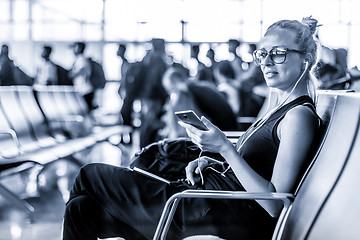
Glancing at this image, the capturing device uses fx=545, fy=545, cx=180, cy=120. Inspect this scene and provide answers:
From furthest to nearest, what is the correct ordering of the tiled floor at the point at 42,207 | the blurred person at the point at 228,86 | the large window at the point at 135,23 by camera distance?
the large window at the point at 135,23 → the blurred person at the point at 228,86 → the tiled floor at the point at 42,207

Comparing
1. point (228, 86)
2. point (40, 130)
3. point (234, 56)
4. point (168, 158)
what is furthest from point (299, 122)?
point (234, 56)

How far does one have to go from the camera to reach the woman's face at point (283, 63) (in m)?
1.61

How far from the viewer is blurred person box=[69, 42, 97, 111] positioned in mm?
7621

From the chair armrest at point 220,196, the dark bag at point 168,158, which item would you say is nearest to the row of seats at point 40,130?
the dark bag at point 168,158

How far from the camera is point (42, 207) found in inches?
150

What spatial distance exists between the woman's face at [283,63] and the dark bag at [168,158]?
1.32ft

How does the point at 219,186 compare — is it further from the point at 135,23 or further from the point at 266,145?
the point at 135,23

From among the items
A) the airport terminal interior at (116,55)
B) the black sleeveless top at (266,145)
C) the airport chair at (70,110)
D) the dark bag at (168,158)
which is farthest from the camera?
the airport chair at (70,110)

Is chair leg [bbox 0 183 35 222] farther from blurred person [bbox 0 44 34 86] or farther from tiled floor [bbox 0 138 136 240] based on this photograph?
blurred person [bbox 0 44 34 86]

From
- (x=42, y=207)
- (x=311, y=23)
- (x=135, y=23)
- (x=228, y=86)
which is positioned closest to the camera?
(x=311, y=23)

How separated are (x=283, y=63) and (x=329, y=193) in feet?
1.53

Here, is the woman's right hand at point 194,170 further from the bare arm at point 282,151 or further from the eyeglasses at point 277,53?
the eyeglasses at point 277,53

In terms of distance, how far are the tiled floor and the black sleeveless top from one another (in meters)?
1.73

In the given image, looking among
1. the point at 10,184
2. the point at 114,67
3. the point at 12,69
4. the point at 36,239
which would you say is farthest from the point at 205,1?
the point at 36,239
